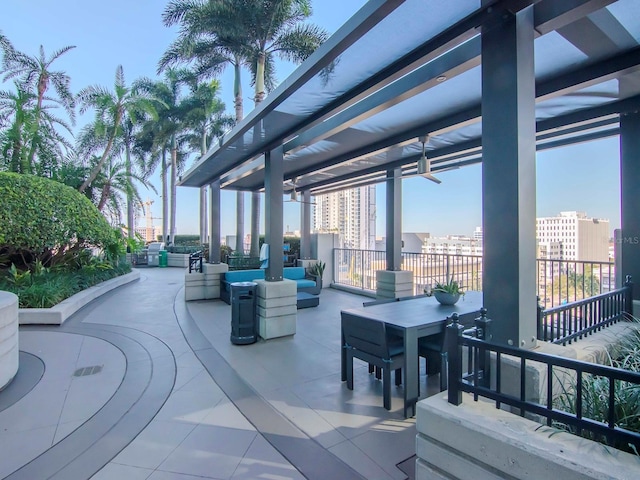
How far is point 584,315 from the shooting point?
2.68 meters

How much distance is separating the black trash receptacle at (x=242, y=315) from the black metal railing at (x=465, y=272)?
134 inches

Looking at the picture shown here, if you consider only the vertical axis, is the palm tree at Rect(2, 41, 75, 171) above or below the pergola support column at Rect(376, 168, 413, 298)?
above

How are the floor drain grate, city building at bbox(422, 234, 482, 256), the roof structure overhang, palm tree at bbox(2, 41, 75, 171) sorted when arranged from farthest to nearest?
palm tree at bbox(2, 41, 75, 171)
city building at bbox(422, 234, 482, 256)
the floor drain grate
the roof structure overhang

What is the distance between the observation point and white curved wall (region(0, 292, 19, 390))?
3193 millimetres

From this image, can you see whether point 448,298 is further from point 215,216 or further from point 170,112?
point 170,112

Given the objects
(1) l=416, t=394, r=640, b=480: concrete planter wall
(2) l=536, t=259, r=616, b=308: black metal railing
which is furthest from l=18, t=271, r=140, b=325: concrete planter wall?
(2) l=536, t=259, r=616, b=308: black metal railing

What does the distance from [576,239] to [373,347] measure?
13.6ft

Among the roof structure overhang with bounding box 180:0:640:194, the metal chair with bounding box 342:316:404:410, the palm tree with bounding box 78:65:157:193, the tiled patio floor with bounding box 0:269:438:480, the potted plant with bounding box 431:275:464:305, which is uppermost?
the palm tree with bounding box 78:65:157:193

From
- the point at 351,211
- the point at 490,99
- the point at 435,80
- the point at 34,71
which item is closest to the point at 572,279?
the point at 435,80

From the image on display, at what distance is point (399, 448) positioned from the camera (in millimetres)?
2283

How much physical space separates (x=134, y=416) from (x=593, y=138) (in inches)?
245

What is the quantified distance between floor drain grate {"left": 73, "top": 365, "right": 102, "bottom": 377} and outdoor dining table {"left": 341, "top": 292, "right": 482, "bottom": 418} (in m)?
2.75

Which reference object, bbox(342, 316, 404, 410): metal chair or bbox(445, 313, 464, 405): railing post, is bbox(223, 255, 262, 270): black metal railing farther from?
bbox(445, 313, 464, 405): railing post

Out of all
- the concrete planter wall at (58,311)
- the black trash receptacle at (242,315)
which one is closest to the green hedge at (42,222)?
the concrete planter wall at (58,311)
